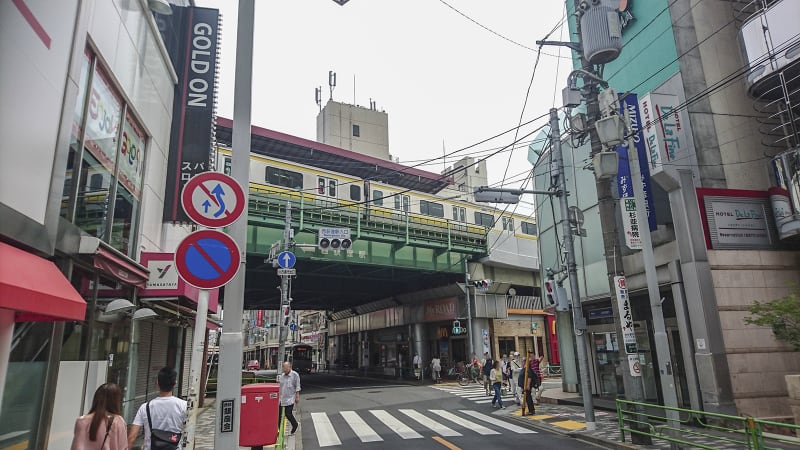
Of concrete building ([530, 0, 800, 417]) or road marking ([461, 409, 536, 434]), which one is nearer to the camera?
concrete building ([530, 0, 800, 417])

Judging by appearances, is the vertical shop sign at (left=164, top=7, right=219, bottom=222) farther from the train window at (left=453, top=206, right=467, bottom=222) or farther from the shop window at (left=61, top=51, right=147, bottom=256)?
the train window at (left=453, top=206, right=467, bottom=222)

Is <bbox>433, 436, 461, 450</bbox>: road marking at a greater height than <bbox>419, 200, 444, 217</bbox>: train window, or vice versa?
<bbox>419, 200, 444, 217</bbox>: train window

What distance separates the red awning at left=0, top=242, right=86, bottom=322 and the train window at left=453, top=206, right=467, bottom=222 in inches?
1052

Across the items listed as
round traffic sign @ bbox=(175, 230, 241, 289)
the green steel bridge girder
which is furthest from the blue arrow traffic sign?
round traffic sign @ bbox=(175, 230, 241, 289)

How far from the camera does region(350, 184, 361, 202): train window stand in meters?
25.9

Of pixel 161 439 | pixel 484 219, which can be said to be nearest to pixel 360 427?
pixel 161 439

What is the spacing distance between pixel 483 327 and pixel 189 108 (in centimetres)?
2376

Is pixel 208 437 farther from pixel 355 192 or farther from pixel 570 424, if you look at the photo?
pixel 355 192

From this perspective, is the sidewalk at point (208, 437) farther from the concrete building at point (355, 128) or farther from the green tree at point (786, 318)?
the concrete building at point (355, 128)

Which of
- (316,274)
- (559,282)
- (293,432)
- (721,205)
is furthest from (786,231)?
(316,274)

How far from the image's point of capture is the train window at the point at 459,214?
103 feet

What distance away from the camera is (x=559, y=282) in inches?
571

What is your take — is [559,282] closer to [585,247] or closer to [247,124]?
[585,247]

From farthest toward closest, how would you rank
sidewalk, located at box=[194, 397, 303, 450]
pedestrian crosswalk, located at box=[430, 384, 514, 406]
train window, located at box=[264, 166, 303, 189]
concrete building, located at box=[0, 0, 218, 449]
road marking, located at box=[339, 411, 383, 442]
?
train window, located at box=[264, 166, 303, 189] → pedestrian crosswalk, located at box=[430, 384, 514, 406] → road marking, located at box=[339, 411, 383, 442] → sidewalk, located at box=[194, 397, 303, 450] → concrete building, located at box=[0, 0, 218, 449]
